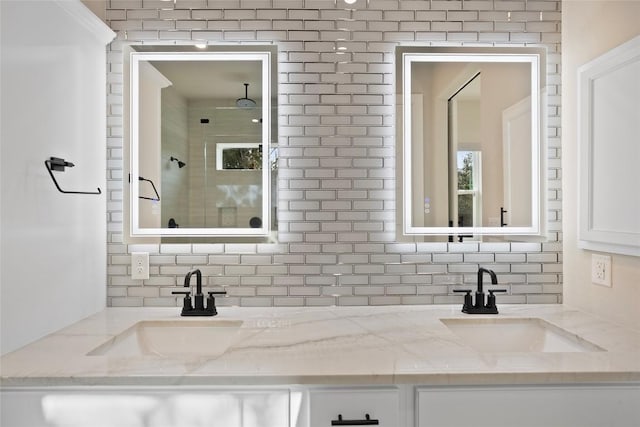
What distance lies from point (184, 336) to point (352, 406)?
84 cm

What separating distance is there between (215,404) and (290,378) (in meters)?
0.24

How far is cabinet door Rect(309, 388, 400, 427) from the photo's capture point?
4.23 ft

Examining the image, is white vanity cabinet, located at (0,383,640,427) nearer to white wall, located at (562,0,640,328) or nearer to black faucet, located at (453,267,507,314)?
white wall, located at (562,0,640,328)

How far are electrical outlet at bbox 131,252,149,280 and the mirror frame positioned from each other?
0.09 metres

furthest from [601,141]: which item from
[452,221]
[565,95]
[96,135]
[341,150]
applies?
[96,135]

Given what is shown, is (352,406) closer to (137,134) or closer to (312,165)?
(312,165)

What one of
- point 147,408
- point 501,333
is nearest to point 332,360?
point 147,408

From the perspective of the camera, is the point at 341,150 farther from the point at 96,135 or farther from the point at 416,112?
the point at 96,135

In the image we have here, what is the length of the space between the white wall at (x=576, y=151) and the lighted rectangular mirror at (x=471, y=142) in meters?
0.11

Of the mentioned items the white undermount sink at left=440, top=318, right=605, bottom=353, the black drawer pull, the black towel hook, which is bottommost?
the black drawer pull

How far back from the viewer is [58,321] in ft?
5.52

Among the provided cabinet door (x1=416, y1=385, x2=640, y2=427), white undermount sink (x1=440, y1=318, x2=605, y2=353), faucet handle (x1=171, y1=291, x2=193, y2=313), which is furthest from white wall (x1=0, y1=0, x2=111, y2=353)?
white undermount sink (x1=440, y1=318, x2=605, y2=353)

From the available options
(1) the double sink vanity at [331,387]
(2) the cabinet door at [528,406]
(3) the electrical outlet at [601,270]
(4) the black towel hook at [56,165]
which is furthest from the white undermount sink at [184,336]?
(3) the electrical outlet at [601,270]

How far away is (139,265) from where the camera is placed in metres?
2.03
